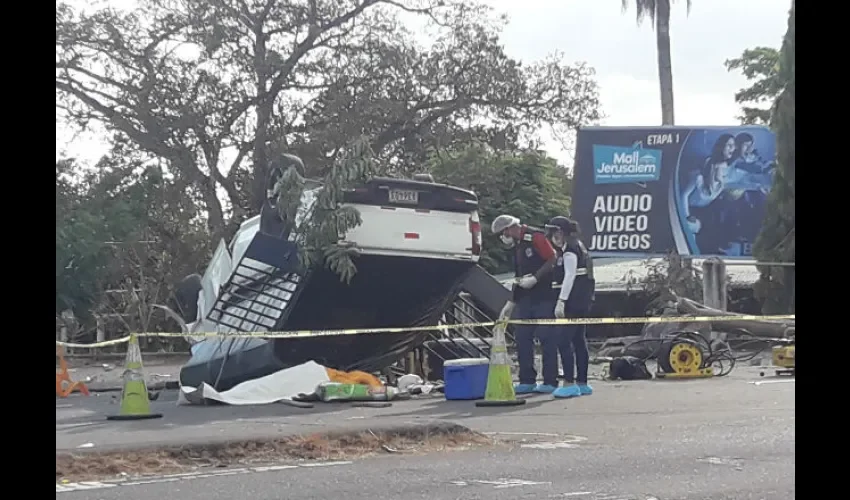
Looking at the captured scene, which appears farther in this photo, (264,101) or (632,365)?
(264,101)

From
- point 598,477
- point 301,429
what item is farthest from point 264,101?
point 598,477

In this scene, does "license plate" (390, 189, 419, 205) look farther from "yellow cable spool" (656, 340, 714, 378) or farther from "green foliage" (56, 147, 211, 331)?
"green foliage" (56, 147, 211, 331)

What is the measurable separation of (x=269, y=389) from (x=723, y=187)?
740 inches

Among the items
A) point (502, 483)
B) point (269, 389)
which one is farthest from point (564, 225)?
point (502, 483)

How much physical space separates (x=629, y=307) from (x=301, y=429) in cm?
2255

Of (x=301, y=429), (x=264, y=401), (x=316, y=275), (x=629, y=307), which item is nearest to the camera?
(x=301, y=429)

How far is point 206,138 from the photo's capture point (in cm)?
2808

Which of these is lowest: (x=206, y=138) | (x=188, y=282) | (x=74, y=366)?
(x=74, y=366)

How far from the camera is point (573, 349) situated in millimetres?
13273

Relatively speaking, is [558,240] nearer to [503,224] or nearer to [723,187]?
[503,224]

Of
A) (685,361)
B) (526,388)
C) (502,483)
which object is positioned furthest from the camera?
(685,361)
